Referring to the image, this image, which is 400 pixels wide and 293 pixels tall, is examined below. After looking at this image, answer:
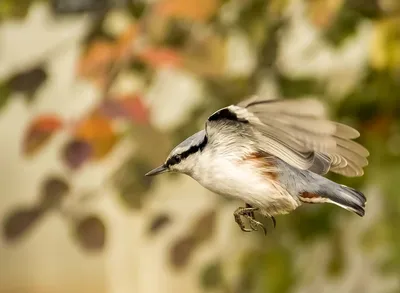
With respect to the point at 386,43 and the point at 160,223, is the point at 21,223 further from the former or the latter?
the point at 386,43

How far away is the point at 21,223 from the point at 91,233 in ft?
0.25

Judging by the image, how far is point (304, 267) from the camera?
0.82 m

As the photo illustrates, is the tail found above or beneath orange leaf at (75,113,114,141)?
beneath

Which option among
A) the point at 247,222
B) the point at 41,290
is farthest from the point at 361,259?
the point at 247,222

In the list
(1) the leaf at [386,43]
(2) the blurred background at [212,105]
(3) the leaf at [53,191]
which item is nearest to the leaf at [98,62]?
(2) the blurred background at [212,105]

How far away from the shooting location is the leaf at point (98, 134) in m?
0.60

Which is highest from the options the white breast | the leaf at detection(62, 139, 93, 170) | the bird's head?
the leaf at detection(62, 139, 93, 170)

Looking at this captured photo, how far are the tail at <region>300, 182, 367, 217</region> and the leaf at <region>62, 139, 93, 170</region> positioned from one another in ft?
1.58

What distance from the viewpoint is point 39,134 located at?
61 cm

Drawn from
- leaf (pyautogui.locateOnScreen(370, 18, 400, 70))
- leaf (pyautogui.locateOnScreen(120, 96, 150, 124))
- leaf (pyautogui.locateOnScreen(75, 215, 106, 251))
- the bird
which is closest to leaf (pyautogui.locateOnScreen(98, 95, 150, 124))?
leaf (pyautogui.locateOnScreen(120, 96, 150, 124))

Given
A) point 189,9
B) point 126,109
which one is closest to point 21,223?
point 126,109

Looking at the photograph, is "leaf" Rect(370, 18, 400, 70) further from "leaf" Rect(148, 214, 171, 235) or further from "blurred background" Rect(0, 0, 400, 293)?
"leaf" Rect(148, 214, 171, 235)

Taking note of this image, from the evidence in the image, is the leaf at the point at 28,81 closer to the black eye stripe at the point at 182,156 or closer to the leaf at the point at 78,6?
the leaf at the point at 78,6

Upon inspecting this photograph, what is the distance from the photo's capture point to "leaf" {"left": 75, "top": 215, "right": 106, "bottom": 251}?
0.61m
